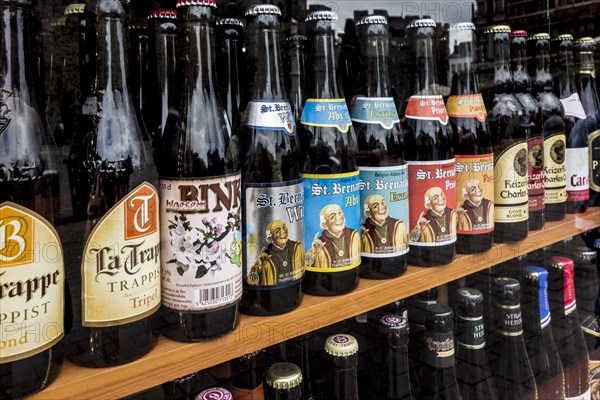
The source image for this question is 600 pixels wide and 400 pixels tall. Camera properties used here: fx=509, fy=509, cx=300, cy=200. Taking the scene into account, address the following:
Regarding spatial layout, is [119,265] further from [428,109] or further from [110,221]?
[428,109]

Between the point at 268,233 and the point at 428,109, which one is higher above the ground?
the point at 428,109

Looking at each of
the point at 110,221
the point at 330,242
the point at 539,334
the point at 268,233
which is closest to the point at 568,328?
the point at 539,334

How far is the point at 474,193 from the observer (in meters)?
0.98

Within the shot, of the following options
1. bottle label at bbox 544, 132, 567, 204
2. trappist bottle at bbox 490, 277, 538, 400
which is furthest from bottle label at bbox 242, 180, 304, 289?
bottle label at bbox 544, 132, 567, 204

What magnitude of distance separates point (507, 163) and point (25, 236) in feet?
2.91

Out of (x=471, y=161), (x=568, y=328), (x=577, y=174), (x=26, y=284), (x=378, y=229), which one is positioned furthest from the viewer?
(x=568, y=328)

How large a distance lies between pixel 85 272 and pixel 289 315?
28 centimetres

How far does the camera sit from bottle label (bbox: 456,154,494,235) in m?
0.98

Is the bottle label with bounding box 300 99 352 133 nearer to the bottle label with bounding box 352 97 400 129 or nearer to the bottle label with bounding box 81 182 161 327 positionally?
the bottle label with bounding box 352 97 400 129

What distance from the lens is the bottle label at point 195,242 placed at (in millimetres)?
608

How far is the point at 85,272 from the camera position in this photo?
0.55 m

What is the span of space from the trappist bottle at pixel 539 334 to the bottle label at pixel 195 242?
3.06 ft

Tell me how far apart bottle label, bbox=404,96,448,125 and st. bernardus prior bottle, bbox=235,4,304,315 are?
31cm

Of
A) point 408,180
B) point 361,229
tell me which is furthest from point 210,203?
point 408,180
